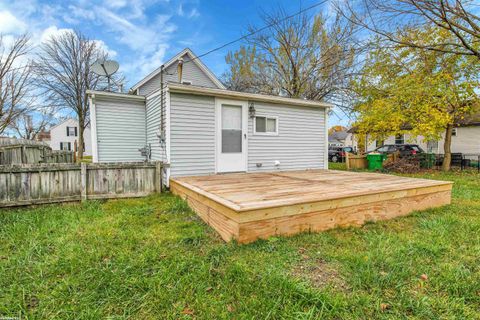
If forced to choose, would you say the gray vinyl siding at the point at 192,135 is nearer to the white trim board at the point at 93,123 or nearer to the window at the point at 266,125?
the window at the point at 266,125

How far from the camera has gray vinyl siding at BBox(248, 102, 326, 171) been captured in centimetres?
621

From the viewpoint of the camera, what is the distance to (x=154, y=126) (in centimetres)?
616

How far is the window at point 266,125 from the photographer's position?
20.4 feet

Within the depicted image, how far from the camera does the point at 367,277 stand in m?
1.88

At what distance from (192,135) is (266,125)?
2.08 meters

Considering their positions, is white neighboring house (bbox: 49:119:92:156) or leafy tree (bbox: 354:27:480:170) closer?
leafy tree (bbox: 354:27:480:170)

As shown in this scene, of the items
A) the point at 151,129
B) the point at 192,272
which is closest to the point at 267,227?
the point at 192,272

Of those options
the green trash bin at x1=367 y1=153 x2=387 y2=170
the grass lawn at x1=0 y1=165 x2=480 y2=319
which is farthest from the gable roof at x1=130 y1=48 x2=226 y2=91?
the grass lawn at x1=0 y1=165 x2=480 y2=319

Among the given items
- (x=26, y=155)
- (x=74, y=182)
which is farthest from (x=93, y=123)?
(x=74, y=182)

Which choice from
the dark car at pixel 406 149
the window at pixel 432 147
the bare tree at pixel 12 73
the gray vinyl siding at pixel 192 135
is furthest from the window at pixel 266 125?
the window at pixel 432 147

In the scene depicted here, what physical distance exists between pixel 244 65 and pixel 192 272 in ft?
47.0

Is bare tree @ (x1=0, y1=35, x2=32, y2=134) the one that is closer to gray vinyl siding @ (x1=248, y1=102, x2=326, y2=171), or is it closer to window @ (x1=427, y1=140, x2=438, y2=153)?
gray vinyl siding @ (x1=248, y1=102, x2=326, y2=171)

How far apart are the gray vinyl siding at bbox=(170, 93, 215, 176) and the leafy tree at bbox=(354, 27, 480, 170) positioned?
6.61 metres

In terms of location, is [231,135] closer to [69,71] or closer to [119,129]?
[119,129]
